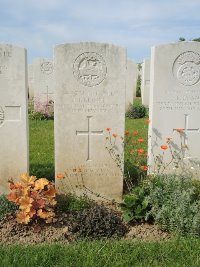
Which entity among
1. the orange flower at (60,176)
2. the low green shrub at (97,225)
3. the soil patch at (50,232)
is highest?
the orange flower at (60,176)

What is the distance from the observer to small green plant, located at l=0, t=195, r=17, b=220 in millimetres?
4520

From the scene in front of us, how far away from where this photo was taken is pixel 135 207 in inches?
176

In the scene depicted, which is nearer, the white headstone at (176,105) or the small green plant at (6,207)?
the small green plant at (6,207)

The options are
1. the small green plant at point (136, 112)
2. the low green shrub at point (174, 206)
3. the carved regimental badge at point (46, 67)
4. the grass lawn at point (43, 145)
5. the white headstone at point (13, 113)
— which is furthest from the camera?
the small green plant at point (136, 112)

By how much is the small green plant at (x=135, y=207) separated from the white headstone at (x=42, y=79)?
28.2ft

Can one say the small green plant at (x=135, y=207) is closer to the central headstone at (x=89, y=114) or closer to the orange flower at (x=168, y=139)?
the central headstone at (x=89, y=114)

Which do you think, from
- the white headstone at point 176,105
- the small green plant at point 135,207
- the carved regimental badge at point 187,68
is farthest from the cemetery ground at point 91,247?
the carved regimental badge at point 187,68

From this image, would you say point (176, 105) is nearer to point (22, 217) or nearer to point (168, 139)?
point (168, 139)

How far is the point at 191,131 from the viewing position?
18.3 ft

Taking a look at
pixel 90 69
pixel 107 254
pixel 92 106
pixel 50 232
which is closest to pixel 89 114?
pixel 92 106

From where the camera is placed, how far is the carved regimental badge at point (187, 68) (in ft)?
17.3

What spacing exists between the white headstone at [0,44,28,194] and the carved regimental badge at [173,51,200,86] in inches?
84.1

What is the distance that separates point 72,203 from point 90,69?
176 cm

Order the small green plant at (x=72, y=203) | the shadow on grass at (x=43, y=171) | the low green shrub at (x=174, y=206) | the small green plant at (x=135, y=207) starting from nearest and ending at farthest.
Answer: the low green shrub at (x=174, y=206) → the small green plant at (x=135, y=207) → the small green plant at (x=72, y=203) → the shadow on grass at (x=43, y=171)
